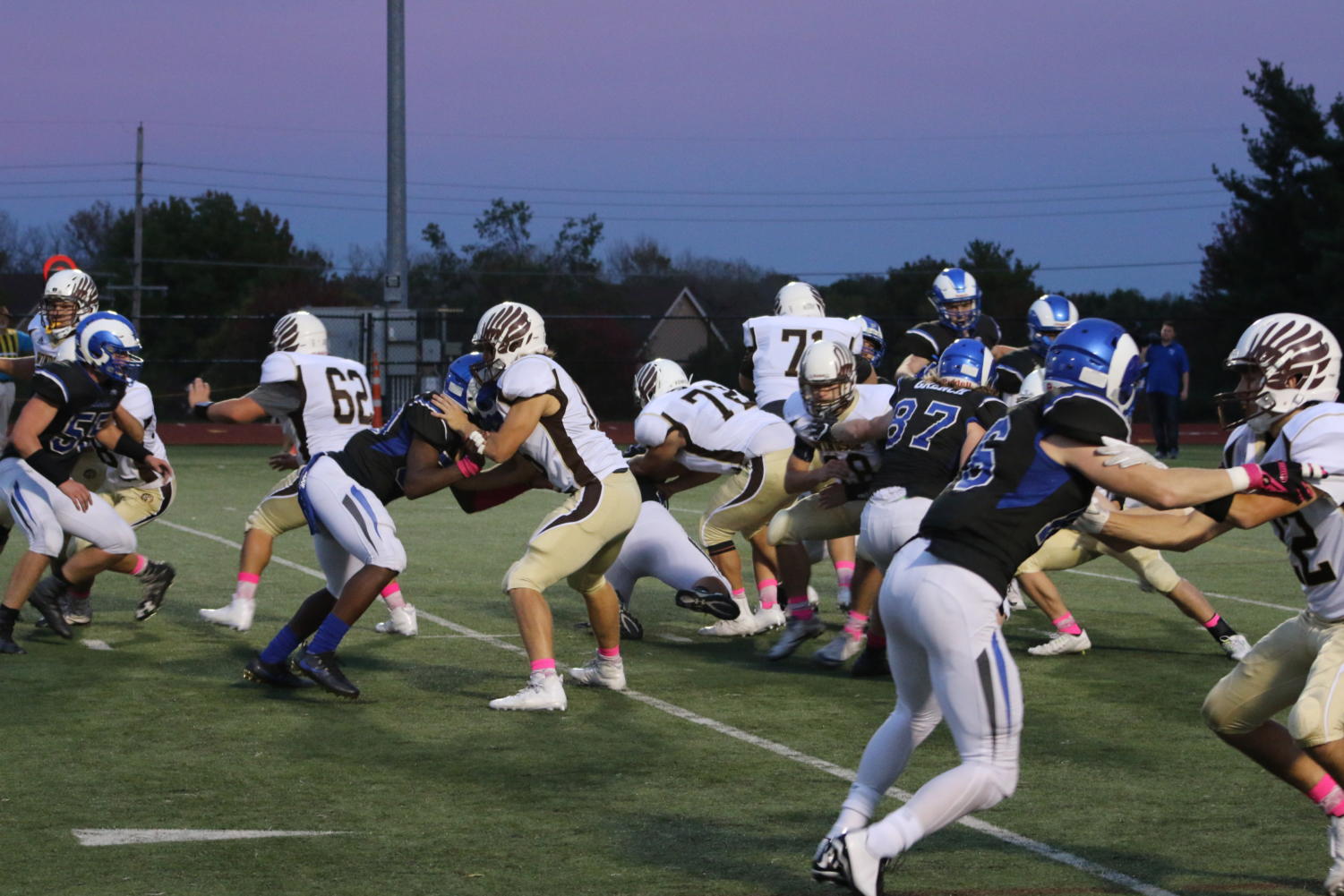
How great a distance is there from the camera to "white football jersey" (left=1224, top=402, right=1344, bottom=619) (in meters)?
4.49

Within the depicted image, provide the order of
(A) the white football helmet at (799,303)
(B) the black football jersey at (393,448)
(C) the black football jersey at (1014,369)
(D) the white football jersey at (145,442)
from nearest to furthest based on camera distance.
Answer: (B) the black football jersey at (393,448) → (D) the white football jersey at (145,442) → (C) the black football jersey at (1014,369) → (A) the white football helmet at (799,303)

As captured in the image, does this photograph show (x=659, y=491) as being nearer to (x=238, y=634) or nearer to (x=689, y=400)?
(x=689, y=400)

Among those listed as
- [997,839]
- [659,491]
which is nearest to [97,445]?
[659,491]

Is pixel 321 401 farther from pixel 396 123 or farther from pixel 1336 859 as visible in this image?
pixel 396 123

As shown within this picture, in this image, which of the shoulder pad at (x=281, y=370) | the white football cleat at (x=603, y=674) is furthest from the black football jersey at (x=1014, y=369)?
the shoulder pad at (x=281, y=370)

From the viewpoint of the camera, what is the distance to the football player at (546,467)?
6.93 metres

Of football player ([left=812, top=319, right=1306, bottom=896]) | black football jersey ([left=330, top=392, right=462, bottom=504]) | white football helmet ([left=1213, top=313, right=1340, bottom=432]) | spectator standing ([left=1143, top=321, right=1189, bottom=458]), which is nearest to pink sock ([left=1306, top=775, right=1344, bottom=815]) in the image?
football player ([left=812, top=319, right=1306, bottom=896])

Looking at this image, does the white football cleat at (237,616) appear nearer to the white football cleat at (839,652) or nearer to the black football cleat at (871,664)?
the white football cleat at (839,652)

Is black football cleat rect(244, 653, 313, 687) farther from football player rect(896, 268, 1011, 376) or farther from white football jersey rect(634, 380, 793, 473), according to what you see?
football player rect(896, 268, 1011, 376)

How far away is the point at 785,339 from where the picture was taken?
33.2 ft

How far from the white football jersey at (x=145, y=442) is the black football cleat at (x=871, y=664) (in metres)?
4.43

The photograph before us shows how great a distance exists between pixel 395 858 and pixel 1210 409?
32.9 meters

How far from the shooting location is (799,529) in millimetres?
8391

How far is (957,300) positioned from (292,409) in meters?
4.43
